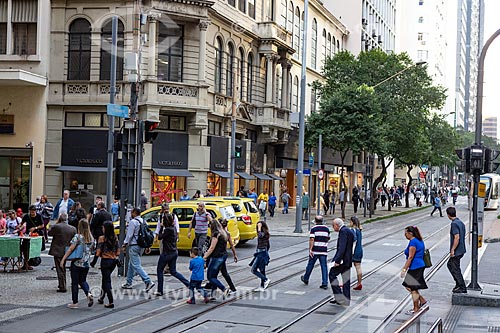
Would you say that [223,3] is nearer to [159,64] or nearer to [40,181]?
[159,64]

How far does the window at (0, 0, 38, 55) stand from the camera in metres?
35.2

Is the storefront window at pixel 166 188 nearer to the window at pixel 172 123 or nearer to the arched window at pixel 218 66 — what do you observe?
the window at pixel 172 123

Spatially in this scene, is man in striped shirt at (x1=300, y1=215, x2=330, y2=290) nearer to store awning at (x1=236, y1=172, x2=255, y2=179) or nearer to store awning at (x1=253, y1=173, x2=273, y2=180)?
store awning at (x1=236, y1=172, x2=255, y2=179)

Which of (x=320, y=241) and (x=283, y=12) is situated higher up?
(x=283, y=12)

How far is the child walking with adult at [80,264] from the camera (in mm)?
13289

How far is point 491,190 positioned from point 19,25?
39.9 meters

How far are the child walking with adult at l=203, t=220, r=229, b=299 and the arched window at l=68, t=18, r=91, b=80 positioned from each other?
23.3 meters

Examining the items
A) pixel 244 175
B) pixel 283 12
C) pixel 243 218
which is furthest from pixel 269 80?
pixel 243 218

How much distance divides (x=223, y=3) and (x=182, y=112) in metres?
7.13

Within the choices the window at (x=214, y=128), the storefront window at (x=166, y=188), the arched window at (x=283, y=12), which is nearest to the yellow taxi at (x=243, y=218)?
the storefront window at (x=166, y=188)

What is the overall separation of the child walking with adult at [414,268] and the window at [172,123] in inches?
952

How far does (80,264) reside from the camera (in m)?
13.4

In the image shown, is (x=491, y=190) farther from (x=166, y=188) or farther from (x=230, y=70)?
(x=166, y=188)

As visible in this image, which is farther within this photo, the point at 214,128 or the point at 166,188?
the point at 214,128
